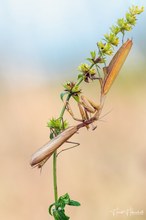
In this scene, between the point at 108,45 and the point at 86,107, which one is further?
the point at 86,107

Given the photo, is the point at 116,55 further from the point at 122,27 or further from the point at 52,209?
the point at 52,209

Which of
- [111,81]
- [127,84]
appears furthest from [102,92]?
[127,84]

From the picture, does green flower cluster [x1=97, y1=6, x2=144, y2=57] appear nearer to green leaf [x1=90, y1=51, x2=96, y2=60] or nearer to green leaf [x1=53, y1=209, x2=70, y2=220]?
green leaf [x1=90, y1=51, x2=96, y2=60]

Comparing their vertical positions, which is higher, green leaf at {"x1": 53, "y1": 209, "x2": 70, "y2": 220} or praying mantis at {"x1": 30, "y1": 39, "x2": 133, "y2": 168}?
praying mantis at {"x1": 30, "y1": 39, "x2": 133, "y2": 168}

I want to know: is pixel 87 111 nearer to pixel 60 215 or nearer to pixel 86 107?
pixel 86 107

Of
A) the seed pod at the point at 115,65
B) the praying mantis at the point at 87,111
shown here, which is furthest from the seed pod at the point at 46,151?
the seed pod at the point at 115,65

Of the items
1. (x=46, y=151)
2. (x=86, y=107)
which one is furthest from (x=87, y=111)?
(x=46, y=151)

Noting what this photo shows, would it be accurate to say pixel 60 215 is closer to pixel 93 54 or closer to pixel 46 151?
pixel 46 151

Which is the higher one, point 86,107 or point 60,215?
point 86,107

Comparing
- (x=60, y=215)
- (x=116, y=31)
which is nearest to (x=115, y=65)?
(x=116, y=31)

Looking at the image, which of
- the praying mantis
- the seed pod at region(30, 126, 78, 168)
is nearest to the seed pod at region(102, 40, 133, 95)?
the praying mantis
